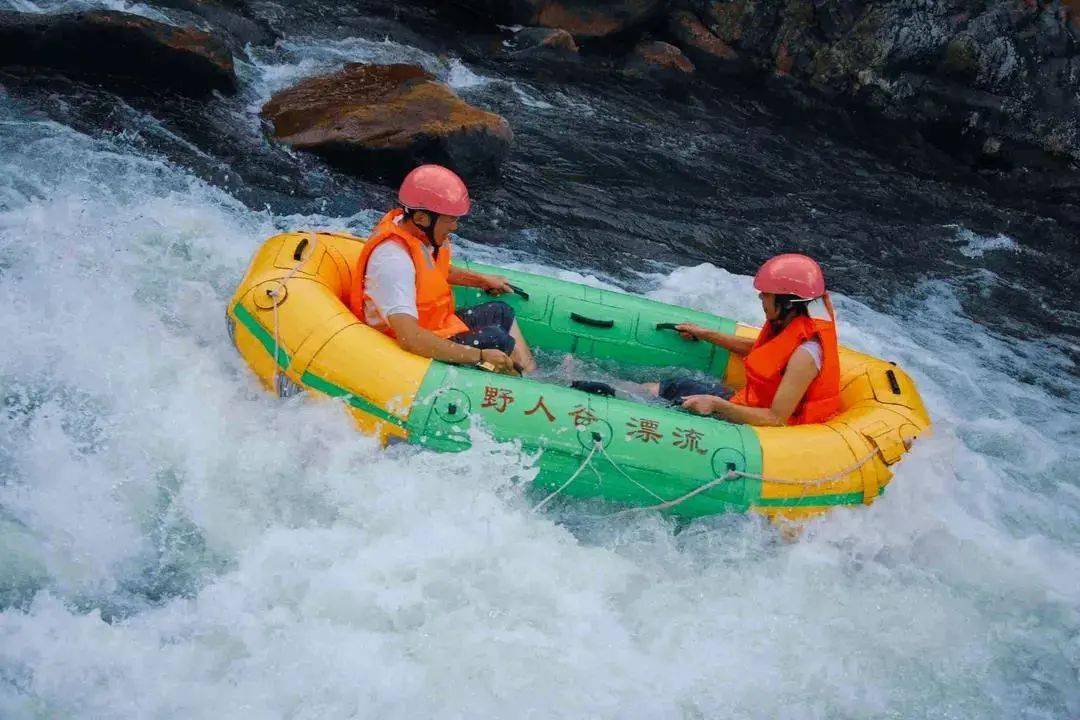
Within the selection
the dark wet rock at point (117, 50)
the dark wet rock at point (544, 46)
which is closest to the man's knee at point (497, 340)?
the dark wet rock at point (117, 50)

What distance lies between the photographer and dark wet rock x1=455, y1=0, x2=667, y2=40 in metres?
12.8

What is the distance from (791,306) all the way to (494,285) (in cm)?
167

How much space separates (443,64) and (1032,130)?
7.01m

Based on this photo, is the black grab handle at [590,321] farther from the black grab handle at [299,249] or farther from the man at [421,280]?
the black grab handle at [299,249]

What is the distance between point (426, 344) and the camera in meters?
4.73

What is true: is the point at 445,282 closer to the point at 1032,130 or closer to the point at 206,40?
the point at 206,40

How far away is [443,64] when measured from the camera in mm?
11445

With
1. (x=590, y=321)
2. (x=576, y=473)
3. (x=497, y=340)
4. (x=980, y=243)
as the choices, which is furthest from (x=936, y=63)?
(x=576, y=473)

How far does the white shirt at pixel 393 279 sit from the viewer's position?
4.75 meters

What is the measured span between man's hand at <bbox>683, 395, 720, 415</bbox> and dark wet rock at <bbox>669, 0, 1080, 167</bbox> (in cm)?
861

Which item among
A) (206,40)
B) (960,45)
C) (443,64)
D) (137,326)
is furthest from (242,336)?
(960,45)

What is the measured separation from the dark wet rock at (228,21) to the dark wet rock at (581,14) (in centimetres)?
328

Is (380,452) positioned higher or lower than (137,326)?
higher

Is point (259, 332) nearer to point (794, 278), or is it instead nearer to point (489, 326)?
point (489, 326)
